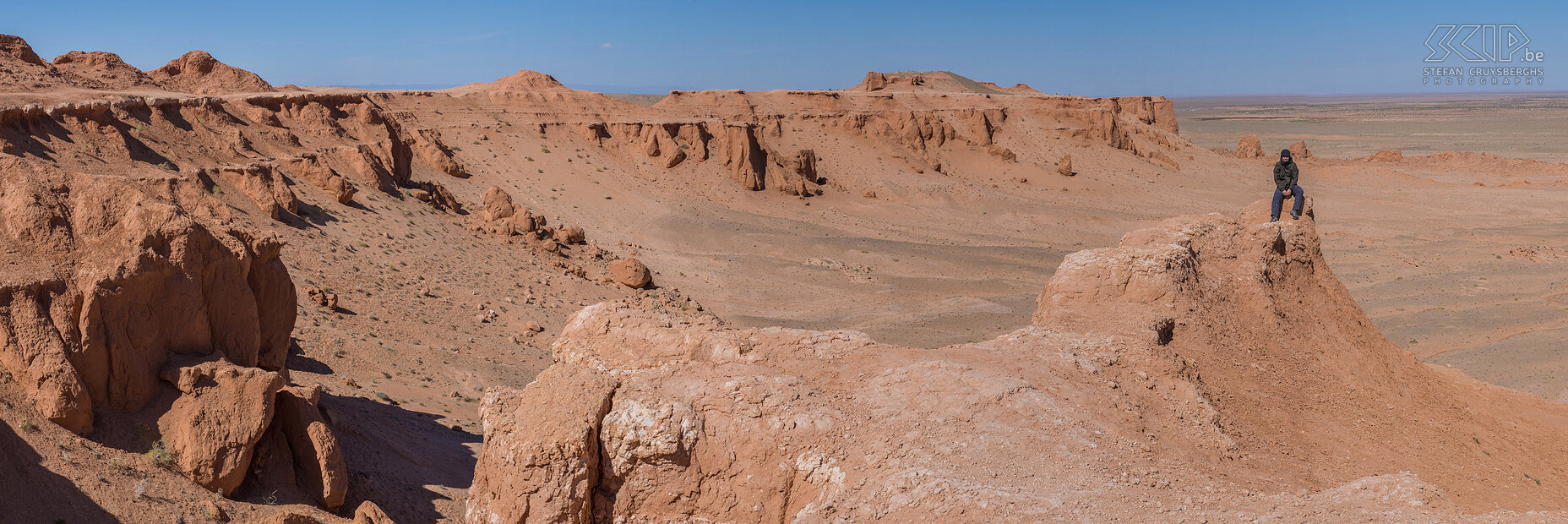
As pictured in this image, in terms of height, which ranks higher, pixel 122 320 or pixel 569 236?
pixel 122 320

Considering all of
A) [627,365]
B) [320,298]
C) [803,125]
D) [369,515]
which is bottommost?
[369,515]

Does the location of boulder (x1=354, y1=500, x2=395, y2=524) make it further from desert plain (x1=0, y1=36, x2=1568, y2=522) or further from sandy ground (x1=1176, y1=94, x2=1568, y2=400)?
sandy ground (x1=1176, y1=94, x2=1568, y2=400)

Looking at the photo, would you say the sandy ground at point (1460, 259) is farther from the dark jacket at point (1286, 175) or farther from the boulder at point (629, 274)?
the boulder at point (629, 274)

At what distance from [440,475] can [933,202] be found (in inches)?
1318

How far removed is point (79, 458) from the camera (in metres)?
7.03

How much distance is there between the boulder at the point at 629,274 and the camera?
2366cm

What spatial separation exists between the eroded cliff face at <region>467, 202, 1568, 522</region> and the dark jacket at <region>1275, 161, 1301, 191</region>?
440 centimetres

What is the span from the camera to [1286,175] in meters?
13.6

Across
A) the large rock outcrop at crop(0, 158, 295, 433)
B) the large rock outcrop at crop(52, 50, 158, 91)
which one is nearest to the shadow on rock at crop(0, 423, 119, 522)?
the large rock outcrop at crop(0, 158, 295, 433)

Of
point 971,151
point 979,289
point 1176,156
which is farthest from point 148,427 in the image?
point 1176,156

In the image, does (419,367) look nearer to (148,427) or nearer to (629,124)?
(148,427)

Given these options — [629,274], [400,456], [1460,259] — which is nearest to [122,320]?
[400,456]

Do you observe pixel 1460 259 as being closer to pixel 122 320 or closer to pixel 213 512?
pixel 213 512

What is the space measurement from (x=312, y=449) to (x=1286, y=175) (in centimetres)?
1293
